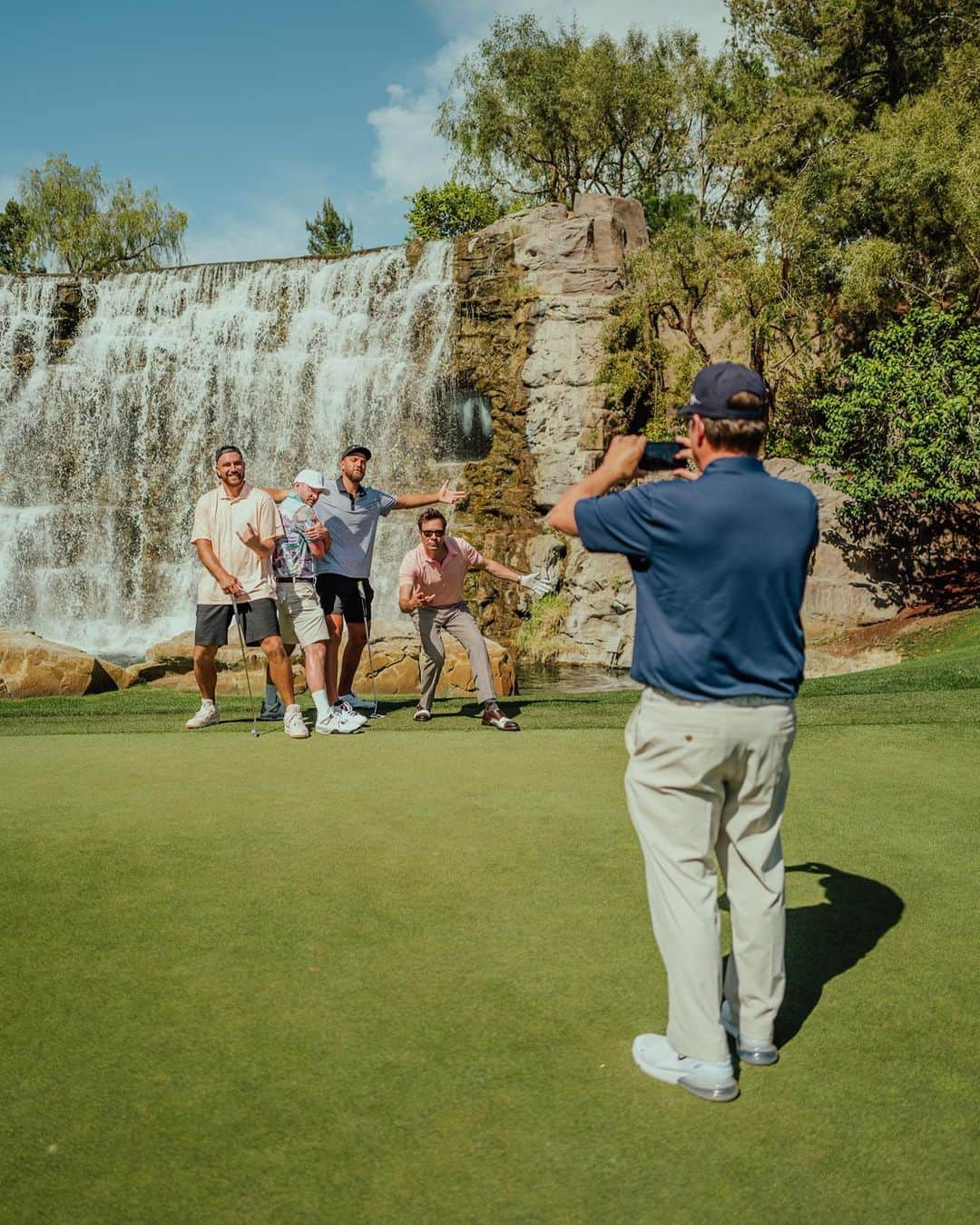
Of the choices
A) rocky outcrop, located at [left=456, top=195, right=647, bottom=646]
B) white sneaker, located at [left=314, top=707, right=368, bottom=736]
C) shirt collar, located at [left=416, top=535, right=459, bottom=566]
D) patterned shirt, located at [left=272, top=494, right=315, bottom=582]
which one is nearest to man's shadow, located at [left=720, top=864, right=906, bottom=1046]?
white sneaker, located at [left=314, top=707, right=368, bottom=736]

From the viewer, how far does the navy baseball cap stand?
3.08 m

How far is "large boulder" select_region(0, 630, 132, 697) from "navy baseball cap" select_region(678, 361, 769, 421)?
11.5 metres

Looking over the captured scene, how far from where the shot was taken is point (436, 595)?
9570 mm

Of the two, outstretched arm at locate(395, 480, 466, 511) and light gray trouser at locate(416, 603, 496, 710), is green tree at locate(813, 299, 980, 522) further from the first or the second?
outstretched arm at locate(395, 480, 466, 511)

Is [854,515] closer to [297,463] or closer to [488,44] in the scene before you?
[297,463]

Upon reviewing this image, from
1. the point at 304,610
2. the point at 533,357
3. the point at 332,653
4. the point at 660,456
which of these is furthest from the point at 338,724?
the point at 533,357

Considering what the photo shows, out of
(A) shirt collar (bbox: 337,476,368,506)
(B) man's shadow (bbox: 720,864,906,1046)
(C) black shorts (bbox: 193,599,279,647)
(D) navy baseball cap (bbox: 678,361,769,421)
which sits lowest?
(B) man's shadow (bbox: 720,864,906,1046)

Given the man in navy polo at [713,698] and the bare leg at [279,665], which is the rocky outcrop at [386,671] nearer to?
the bare leg at [279,665]

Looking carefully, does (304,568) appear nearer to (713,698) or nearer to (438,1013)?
(438,1013)

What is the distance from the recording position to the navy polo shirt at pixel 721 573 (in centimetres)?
302

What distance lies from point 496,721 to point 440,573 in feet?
4.64

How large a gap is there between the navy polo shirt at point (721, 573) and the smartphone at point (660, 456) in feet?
0.88

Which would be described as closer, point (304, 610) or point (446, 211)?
point (304, 610)

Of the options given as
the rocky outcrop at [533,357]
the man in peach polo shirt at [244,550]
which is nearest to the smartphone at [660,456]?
the man in peach polo shirt at [244,550]
